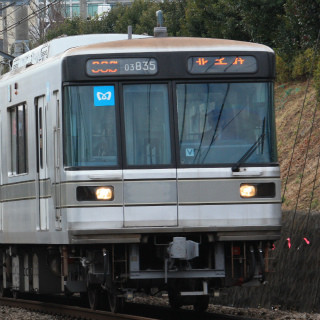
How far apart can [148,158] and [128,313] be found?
138 inches

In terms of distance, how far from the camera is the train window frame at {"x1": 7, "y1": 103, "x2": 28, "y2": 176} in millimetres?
15117

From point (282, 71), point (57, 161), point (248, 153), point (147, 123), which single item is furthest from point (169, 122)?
point (282, 71)

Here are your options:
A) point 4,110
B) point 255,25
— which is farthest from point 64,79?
point 255,25

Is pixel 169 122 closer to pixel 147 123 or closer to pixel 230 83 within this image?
pixel 147 123

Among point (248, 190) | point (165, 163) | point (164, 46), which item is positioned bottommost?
point (248, 190)

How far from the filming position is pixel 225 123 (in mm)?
13156

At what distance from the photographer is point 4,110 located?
16.1 m

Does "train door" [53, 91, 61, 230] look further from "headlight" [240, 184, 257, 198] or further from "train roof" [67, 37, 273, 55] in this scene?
"headlight" [240, 184, 257, 198]

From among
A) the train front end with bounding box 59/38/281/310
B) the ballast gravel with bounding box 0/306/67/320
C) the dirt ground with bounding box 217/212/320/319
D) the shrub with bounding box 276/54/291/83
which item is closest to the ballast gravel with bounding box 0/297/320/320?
the ballast gravel with bounding box 0/306/67/320

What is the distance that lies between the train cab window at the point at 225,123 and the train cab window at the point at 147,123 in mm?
168

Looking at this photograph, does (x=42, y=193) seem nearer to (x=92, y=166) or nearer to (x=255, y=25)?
(x=92, y=166)

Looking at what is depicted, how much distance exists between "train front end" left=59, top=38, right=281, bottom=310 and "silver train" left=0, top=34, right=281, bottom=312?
11 mm

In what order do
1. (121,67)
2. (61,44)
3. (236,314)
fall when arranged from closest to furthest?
(121,67) < (61,44) < (236,314)

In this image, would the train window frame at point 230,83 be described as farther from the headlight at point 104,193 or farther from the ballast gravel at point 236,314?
the ballast gravel at point 236,314
